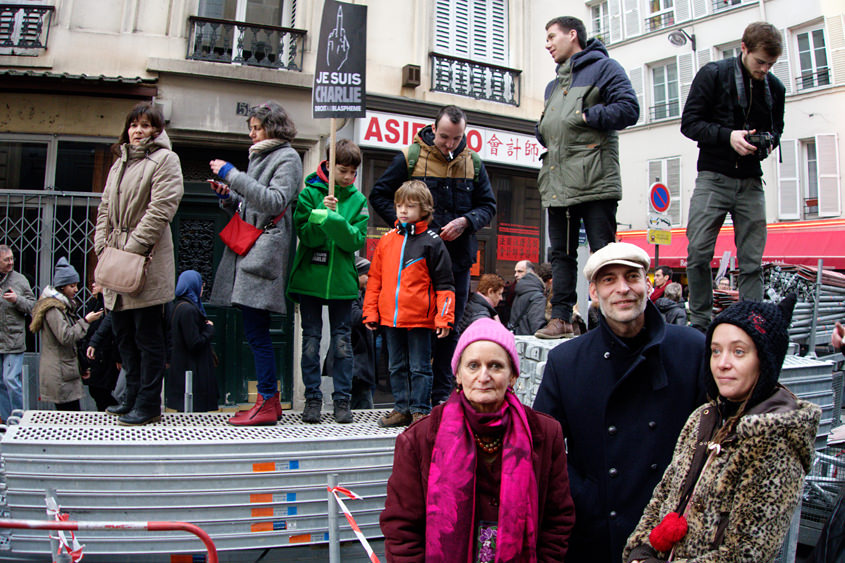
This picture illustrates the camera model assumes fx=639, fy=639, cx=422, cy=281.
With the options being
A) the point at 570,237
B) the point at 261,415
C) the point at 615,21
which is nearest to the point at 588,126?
the point at 570,237

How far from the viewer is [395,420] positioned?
14.0 feet

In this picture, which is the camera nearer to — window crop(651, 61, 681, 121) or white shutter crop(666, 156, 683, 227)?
white shutter crop(666, 156, 683, 227)

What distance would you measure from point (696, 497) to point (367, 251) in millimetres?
7619

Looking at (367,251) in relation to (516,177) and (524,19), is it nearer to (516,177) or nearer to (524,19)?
(516,177)

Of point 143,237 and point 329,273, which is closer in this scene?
point 143,237

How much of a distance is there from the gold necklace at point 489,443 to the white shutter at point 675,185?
24124 mm

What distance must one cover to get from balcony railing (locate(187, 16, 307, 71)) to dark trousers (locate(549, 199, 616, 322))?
597 cm

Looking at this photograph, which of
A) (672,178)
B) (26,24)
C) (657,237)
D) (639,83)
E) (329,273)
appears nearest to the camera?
(329,273)

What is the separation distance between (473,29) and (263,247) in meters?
7.70

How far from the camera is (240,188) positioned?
4.11 m

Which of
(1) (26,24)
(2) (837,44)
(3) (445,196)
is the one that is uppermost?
(2) (837,44)

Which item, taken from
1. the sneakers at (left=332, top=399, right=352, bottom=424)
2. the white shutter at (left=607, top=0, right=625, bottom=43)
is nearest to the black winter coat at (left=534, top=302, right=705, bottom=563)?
the sneakers at (left=332, top=399, right=352, bottom=424)

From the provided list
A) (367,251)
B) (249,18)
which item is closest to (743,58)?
(367,251)

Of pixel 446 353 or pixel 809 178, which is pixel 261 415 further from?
pixel 809 178
